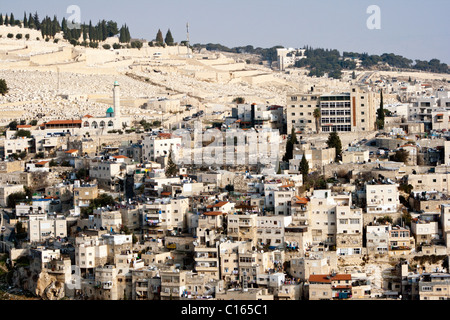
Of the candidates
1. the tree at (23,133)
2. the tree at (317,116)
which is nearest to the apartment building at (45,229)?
the tree at (23,133)

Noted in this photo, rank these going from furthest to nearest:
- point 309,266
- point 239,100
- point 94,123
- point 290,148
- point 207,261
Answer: point 239,100, point 94,123, point 290,148, point 207,261, point 309,266

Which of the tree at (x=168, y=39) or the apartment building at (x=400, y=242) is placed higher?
the tree at (x=168, y=39)

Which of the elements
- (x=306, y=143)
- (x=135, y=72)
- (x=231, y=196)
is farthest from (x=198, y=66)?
(x=231, y=196)

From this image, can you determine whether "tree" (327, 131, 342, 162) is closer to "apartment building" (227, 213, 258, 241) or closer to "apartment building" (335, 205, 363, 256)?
"apartment building" (335, 205, 363, 256)

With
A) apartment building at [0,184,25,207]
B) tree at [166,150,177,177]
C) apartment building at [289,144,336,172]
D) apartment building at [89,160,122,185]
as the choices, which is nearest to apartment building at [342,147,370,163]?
apartment building at [289,144,336,172]

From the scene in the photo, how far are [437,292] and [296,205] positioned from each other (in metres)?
3.81

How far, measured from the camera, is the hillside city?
1689cm

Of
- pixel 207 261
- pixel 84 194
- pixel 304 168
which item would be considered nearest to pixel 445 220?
pixel 304 168

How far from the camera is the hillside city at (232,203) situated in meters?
16.9

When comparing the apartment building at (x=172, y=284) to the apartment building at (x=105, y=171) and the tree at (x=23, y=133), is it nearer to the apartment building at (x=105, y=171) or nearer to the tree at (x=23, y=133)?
the apartment building at (x=105, y=171)

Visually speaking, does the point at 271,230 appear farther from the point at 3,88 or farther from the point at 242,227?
the point at 3,88

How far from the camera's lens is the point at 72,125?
30266mm

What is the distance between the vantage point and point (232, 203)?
19.2 meters

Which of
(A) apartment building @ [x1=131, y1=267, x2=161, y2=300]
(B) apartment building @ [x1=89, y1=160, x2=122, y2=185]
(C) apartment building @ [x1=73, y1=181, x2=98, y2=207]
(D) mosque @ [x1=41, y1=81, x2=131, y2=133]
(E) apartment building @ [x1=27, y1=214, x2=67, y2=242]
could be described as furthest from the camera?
(D) mosque @ [x1=41, y1=81, x2=131, y2=133]
